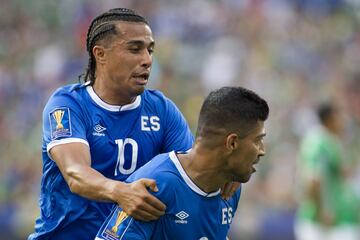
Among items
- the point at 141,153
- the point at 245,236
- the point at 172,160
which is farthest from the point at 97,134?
the point at 245,236

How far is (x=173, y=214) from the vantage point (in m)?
5.40

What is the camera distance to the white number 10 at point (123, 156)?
6.19m

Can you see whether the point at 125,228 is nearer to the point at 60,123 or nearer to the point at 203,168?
the point at 203,168

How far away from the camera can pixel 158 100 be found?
6496mm

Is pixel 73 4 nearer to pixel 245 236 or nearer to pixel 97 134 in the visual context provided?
pixel 245 236

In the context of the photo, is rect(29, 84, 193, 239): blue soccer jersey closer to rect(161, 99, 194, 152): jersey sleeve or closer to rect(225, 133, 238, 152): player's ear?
rect(161, 99, 194, 152): jersey sleeve

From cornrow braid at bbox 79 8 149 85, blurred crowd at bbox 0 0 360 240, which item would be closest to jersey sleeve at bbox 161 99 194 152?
cornrow braid at bbox 79 8 149 85

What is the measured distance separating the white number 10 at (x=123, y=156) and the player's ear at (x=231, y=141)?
98cm

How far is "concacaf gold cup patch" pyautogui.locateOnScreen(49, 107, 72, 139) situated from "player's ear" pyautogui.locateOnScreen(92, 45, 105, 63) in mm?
442

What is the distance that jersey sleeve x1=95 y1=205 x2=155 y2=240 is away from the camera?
5.27 meters

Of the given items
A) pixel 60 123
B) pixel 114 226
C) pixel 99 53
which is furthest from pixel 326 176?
pixel 114 226

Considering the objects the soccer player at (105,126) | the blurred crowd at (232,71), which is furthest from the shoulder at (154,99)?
the blurred crowd at (232,71)

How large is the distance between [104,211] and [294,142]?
863cm

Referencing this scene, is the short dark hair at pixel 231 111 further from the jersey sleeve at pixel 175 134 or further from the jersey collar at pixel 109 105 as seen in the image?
the jersey collar at pixel 109 105
